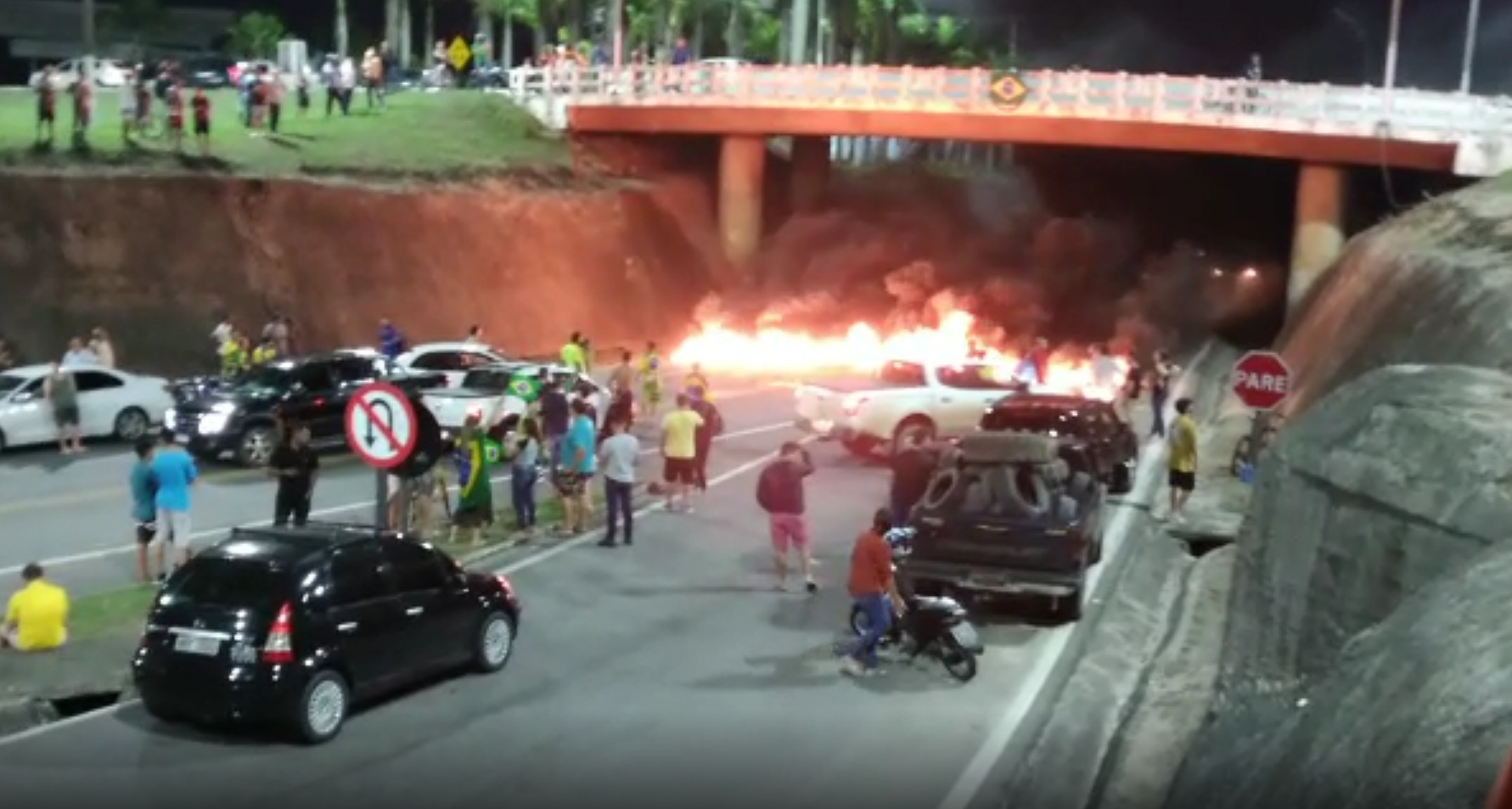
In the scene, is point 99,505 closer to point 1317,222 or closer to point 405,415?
point 405,415

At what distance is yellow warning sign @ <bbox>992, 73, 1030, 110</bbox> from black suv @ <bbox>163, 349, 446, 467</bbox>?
2009cm

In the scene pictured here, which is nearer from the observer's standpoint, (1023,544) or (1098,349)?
(1023,544)

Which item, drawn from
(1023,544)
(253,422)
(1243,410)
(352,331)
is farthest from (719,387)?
(1023,544)

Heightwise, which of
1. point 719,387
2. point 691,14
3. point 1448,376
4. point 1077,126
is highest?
point 691,14

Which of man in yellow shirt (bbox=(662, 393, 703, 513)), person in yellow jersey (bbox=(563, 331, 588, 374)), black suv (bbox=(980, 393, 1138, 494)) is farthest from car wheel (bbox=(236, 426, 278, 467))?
black suv (bbox=(980, 393, 1138, 494))

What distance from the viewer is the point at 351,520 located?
818 inches

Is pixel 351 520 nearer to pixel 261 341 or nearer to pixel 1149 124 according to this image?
pixel 261 341

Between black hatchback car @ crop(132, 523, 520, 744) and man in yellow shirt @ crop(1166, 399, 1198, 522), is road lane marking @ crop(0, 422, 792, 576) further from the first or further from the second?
man in yellow shirt @ crop(1166, 399, 1198, 522)

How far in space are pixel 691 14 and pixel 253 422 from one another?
58667 mm

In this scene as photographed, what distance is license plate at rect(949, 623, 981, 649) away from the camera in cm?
1460

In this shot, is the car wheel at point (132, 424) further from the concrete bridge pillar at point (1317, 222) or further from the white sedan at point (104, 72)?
the concrete bridge pillar at point (1317, 222)

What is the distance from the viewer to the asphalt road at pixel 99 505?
59.3ft

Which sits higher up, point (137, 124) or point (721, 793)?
point (137, 124)

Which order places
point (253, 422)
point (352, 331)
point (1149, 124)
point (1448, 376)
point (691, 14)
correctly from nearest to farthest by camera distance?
point (1448, 376) → point (253, 422) → point (352, 331) → point (1149, 124) → point (691, 14)
